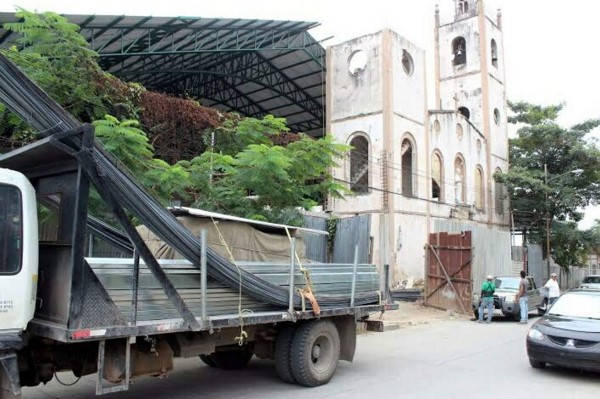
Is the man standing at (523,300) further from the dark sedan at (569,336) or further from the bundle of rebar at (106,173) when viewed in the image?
the bundle of rebar at (106,173)

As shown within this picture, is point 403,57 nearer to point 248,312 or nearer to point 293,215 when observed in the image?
point 293,215

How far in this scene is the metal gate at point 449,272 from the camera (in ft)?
60.2

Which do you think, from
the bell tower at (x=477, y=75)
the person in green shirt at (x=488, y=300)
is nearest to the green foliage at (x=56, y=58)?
the person in green shirt at (x=488, y=300)

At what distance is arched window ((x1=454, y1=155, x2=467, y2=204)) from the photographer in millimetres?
28812

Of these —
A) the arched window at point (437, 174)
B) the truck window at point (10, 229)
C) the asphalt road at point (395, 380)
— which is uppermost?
the arched window at point (437, 174)

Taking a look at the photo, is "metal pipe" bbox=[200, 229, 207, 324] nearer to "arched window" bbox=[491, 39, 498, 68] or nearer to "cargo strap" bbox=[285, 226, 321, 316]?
"cargo strap" bbox=[285, 226, 321, 316]

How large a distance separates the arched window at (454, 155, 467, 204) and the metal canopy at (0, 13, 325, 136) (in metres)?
8.77

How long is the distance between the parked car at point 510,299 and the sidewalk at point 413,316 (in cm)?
101

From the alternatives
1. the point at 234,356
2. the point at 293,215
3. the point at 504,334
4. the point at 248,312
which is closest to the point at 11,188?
the point at 248,312

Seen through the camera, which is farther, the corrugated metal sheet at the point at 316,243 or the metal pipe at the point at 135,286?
the corrugated metal sheet at the point at 316,243

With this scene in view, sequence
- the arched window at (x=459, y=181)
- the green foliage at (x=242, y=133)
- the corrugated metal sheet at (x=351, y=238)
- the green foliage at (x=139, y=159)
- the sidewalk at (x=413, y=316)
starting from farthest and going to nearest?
the arched window at (x=459, y=181) → the corrugated metal sheet at (x=351, y=238) → the sidewalk at (x=413, y=316) → the green foliage at (x=242, y=133) → the green foliage at (x=139, y=159)

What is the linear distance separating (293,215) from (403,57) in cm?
1512

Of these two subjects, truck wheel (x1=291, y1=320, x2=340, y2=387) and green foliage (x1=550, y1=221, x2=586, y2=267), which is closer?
truck wheel (x1=291, y1=320, x2=340, y2=387)

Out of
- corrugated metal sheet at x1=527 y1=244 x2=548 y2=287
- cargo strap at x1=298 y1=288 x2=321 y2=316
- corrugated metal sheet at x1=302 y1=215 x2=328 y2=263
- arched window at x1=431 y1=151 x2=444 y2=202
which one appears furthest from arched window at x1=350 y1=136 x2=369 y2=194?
cargo strap at x1=298 y1=288 x2=321 y2=316
